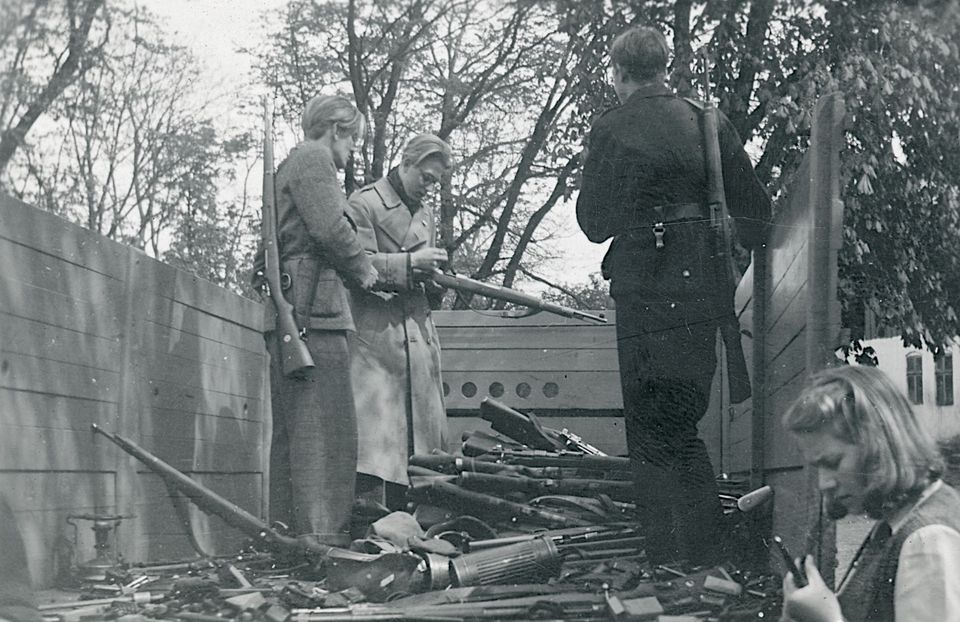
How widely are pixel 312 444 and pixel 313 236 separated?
0.53 metres

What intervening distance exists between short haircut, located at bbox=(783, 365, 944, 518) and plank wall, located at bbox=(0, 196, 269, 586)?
1382 mm

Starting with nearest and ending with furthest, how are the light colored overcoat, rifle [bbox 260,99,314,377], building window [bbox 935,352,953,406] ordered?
building window [bbox 935,352,953,406] → rifle [bbox 260,99,314,377] → the light colored overcoat

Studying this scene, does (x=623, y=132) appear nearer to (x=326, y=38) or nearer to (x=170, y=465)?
(x=326, y=38)

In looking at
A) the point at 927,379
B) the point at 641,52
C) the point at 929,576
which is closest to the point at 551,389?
the point at 641,52

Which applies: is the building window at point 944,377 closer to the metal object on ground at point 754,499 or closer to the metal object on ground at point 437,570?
the metal object on ground at point 754,499

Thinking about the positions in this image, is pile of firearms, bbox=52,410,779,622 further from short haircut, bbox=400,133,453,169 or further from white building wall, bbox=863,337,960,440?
short haircut, bbox=400,133,453,169

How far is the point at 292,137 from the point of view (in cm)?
275

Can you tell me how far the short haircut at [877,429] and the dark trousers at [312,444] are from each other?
1429mm

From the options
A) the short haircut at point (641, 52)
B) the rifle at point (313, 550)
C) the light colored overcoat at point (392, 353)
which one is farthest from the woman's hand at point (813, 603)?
the light colored overcoat at point (392, 353)

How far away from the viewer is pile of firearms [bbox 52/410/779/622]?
222 cm

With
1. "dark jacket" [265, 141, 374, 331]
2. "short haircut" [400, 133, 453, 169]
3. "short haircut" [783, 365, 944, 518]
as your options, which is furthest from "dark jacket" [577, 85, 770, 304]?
"dark jacket" [265, 141, 374, 331]

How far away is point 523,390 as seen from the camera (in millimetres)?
3123

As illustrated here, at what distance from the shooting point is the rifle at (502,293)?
2710mm

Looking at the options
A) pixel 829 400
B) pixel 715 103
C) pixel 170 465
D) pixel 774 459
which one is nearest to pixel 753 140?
pixel 715 103
